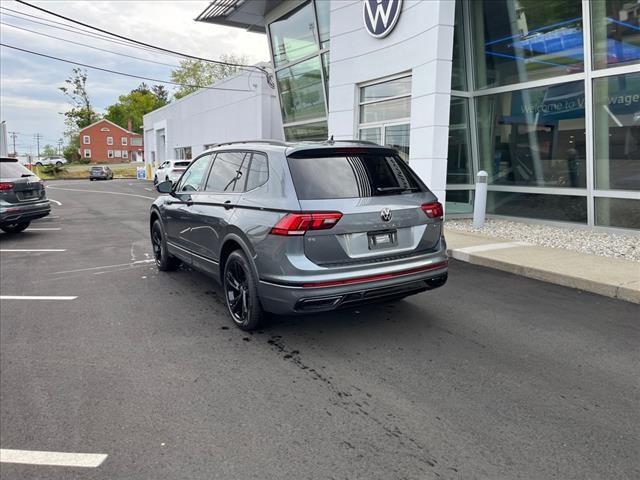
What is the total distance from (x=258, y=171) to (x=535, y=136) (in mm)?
8427

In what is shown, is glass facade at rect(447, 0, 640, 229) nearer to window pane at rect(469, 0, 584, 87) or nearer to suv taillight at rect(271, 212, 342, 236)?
window pane at rect(469, 0, 584, 87)

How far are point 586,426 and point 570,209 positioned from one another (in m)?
8.14

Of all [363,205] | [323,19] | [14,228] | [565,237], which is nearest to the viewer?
[363,205]

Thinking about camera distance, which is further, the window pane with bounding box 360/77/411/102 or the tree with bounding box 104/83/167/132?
the tree with bounding box 104/83/167/132

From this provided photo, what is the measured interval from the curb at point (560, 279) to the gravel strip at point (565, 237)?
68.5 inches

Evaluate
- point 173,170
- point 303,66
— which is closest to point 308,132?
point 303,66

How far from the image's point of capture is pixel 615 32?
9008 millimetres

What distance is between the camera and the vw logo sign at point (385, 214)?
4.08 metres

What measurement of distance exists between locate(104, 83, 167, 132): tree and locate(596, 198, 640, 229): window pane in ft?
339

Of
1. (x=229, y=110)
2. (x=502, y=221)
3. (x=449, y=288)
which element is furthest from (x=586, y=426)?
(x=229, y=110)

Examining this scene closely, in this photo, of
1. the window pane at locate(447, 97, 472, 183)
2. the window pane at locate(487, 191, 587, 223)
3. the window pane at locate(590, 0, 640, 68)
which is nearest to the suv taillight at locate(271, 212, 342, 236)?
the window pane at locate(487, 191, 587, 223)

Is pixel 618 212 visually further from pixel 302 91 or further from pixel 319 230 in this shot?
pixel 302 91

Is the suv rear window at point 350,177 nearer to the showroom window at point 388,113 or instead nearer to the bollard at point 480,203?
the bollard at point 480,203

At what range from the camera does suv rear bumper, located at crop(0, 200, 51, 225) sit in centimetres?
965
